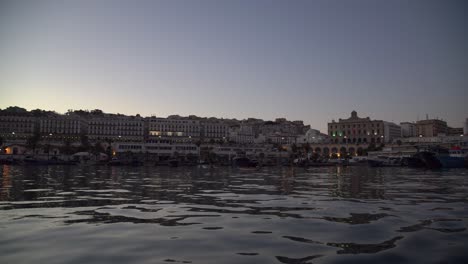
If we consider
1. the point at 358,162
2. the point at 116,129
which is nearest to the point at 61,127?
the point at 116,129

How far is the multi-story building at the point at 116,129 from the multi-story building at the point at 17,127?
2573 centimetres

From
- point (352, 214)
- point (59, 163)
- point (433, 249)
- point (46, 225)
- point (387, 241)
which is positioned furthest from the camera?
point (59, 163)

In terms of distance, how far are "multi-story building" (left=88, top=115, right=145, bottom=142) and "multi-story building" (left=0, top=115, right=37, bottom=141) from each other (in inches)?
1013

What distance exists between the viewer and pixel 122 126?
188m

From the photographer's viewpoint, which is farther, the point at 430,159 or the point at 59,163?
the point at 59,163

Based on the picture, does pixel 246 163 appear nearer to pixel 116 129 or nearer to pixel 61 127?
pixel 116 129

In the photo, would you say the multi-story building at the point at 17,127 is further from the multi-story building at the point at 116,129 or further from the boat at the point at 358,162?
the boat at the point at 358,162

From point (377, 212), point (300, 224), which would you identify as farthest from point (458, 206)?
point (300, 224)

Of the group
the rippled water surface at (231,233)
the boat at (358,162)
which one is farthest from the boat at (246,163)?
the rippled water surface at (231,233)

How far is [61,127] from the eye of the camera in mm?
176375

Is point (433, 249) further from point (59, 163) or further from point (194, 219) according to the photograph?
point (59, 163)

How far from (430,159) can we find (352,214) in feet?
282

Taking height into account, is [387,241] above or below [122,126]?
below

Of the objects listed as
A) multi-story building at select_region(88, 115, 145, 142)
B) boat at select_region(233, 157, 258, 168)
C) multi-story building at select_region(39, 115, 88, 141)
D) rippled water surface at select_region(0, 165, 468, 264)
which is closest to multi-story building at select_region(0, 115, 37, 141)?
multi-story building at select_region(39, 115, 88, 141)
